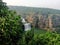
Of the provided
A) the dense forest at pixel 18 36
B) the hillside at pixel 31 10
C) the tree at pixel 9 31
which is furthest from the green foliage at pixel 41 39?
the hillside at pixel 31 10

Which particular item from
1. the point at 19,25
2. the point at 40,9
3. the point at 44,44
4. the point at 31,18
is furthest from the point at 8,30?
the point at 40,9

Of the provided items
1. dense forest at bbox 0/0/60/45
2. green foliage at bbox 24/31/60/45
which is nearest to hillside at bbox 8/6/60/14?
dense forest at bbox 0/0/60/45

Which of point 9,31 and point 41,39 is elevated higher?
point 9,31

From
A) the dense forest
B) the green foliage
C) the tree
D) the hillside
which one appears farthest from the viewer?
the hillside

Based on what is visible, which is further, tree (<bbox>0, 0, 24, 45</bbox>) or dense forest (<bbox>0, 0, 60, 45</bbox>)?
tree (<bbox>0, 0, 24, 45</bbox>)

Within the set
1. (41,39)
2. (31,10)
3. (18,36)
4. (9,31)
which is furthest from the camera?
(31,10)

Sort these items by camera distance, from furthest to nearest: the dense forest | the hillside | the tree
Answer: the hillside → the tree → the dense forest

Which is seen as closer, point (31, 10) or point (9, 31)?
point (9, 31)

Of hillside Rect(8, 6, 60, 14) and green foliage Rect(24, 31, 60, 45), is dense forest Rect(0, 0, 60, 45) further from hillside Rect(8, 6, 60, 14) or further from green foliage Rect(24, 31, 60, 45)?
hillside Rect(8, 6, 60, 14)

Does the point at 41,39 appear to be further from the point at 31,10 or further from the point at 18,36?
the point at 31,10

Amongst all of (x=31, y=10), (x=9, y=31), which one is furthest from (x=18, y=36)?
(x=31, y=10)

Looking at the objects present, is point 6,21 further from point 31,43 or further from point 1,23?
point 31,43

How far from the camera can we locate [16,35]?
9.60 meters

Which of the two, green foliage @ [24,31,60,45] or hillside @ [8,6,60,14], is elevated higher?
hillside @ [8,6,60,14]
